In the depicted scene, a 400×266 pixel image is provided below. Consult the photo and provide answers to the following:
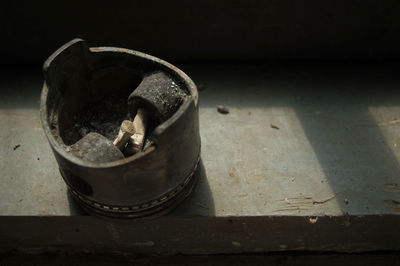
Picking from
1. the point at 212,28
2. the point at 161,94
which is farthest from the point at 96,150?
the point at 212,28

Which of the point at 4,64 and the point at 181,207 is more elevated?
the point at 4,64

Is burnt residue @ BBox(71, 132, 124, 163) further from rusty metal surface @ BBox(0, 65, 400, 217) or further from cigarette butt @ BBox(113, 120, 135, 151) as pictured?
rusty metal surface @ BBox(0, 65, 400, 217)

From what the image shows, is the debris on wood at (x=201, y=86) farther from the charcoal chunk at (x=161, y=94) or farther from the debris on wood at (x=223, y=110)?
the charcoal chunk at (x=161, y=94)

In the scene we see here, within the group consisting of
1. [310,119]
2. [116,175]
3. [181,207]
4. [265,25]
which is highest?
[265,25]

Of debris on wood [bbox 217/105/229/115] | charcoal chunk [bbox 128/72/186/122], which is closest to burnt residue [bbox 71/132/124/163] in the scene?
charcoal chunk [bbox 128/72/186/122]

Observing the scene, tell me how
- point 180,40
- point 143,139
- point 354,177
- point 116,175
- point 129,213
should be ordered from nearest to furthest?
point 116,175 → point 129,213 → point 143,139 → point 354,177 → point 180,40

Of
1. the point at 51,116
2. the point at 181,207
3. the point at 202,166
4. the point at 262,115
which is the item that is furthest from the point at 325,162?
the point at 51,116

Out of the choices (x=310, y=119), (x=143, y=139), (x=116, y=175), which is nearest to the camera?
(x=116, y=175)

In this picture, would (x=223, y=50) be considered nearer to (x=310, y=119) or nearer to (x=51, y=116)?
(x=310, y=119)
